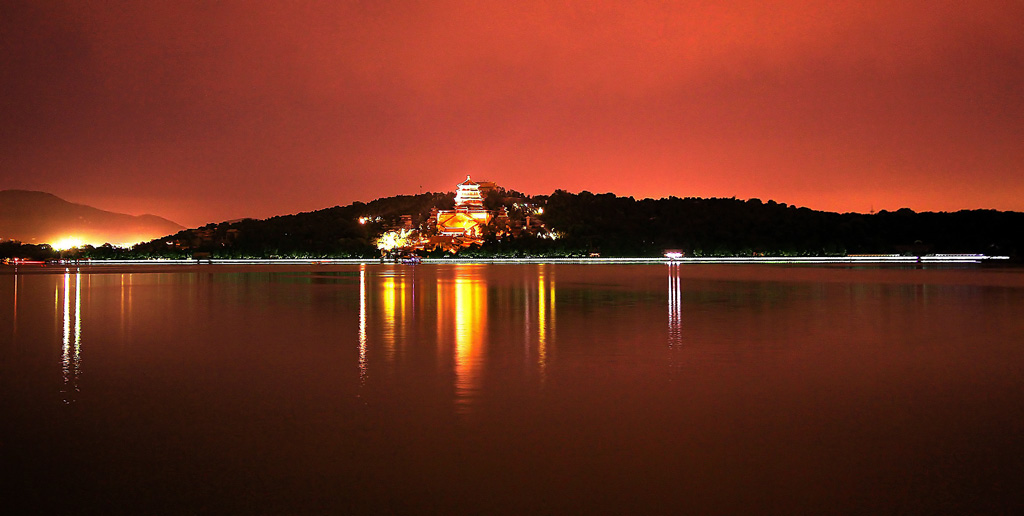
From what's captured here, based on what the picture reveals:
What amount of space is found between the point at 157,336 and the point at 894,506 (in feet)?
46.3

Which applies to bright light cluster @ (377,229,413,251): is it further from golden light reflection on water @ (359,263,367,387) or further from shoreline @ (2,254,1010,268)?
golden light reflection on water @ (359,263,367,387)

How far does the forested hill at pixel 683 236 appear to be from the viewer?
424ft

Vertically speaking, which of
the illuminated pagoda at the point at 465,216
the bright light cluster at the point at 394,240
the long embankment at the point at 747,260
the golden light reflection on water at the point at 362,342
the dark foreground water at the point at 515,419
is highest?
the illuminated pagoda at the point at 465,216

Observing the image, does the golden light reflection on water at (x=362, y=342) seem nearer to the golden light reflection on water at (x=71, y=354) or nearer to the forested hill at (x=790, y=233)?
the golden light reflection on water at (x=71, y=354)

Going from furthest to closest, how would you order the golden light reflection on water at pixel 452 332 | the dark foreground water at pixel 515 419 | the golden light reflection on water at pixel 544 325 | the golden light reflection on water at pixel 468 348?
the golden light reflection on water at pixel 544 325
the golden light reflection on water at pixel 452 332
the golden light reflection on water at pixel 468 348
the dark foreground water at pixel 515 419

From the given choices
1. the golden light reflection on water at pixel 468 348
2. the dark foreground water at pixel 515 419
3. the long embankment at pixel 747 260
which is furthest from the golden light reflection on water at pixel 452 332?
the long embankment at pixel 747 260

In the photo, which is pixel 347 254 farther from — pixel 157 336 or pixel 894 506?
pixel 894 506

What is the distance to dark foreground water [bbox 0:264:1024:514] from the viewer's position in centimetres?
600

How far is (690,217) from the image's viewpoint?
16350cm

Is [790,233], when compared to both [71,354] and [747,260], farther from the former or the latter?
[71,354]

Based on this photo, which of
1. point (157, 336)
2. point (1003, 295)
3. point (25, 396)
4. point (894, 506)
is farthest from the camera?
point (1003, 295)

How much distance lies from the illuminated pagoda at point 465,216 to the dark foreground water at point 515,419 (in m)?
155

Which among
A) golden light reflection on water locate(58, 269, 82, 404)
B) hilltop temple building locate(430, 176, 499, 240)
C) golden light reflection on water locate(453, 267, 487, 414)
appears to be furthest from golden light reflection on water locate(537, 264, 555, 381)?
hilltop temple building locate(430, 176, 499, 240)

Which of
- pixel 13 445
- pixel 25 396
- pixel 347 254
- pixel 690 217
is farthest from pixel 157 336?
pixel 690 217
